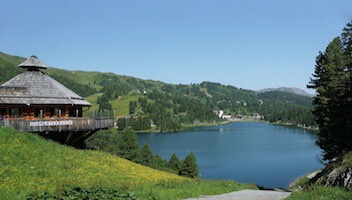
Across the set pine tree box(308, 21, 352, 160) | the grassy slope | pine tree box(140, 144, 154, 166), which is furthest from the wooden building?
pine tree box(140, 144, 154, 166)

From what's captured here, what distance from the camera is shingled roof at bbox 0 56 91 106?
36438 mm

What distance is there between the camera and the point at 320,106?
42.5 metres

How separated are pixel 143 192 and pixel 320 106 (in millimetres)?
32457

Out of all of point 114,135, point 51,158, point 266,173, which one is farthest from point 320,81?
point 114,135

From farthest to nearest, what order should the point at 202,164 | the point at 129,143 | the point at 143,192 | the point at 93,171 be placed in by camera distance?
the point at 202,164, the point at 129,143, the point at 93,171, the point at 143,192

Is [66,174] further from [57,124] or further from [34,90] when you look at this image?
[34,90]

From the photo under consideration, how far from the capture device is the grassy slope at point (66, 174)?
17406 mm

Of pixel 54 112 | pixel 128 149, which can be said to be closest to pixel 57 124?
pixel 54 112

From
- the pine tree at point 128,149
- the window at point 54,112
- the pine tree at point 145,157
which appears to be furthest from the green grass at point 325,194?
the pine tree at point 145,157

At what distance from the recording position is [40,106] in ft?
126

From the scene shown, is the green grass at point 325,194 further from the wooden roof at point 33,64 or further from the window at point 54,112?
the wooden roof at point 33,64

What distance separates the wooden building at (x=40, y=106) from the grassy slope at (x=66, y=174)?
5250 mm

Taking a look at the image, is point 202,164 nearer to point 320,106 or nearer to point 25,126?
point 320,106

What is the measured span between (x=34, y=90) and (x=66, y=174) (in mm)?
19124
